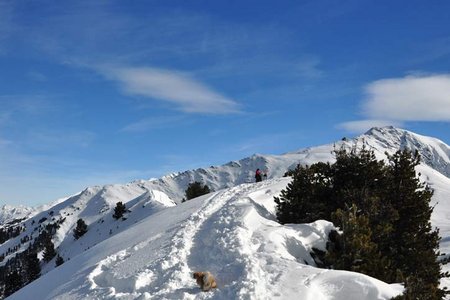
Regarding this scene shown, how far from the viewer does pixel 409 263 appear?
19.8 meters

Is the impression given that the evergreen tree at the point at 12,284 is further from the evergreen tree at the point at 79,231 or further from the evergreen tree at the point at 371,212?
the evergreen tree at the point at 371,212

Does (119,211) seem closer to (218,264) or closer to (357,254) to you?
(218,264)

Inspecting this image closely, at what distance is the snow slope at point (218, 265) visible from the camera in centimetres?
1221

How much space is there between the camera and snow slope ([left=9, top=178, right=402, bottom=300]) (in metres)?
12.2

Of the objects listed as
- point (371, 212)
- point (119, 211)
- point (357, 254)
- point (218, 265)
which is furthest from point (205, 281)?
point (119, 211)

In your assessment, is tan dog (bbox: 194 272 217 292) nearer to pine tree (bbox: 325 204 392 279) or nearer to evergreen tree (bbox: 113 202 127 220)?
pine tree (bbox: 325 204 392 279)

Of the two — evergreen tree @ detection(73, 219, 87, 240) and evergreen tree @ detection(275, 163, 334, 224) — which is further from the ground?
evergreen tree @ detection(73, 219, 87, 240)

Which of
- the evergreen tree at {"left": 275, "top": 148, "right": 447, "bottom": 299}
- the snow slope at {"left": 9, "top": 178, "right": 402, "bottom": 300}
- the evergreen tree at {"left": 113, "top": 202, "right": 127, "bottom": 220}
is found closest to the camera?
the snow slope at {"left": 9, "top": 178, "right": 402, "bottom": 300}

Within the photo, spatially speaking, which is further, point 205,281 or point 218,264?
point 218,264

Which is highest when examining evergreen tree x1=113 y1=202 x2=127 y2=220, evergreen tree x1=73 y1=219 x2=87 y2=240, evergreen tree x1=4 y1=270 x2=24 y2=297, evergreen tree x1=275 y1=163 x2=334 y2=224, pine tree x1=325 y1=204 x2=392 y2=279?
evergreen tree x1=113 y1=202 x2=127 y2=220

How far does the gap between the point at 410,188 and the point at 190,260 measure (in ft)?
41.9

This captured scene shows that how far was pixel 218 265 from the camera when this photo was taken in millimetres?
15492

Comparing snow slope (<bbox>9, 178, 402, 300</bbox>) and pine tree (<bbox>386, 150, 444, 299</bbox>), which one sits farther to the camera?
pine tree (<bbox>386, 150, 444, 299</bbox>)

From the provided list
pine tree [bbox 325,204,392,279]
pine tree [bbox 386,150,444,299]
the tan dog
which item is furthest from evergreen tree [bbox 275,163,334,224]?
the tan dog
